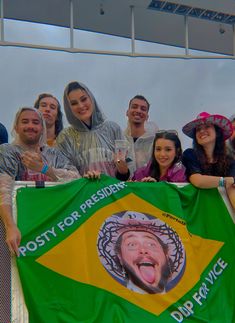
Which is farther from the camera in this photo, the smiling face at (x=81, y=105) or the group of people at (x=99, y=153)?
the smiling face at (x=81, y=105)

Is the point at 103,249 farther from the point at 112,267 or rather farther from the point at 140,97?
the point at 140,97

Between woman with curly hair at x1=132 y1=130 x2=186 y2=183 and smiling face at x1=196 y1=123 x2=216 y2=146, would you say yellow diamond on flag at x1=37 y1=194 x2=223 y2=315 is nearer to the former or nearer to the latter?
woman with curly hair at x1=132 y1=130 x2=186 y2=183

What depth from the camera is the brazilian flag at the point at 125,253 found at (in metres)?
4.30

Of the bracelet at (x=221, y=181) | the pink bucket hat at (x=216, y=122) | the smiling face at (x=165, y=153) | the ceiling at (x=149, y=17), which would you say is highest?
the ceiling at (x=149, y=17)

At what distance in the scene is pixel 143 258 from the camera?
4.63 meters

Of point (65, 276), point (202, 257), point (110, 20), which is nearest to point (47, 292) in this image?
point (65, 276)

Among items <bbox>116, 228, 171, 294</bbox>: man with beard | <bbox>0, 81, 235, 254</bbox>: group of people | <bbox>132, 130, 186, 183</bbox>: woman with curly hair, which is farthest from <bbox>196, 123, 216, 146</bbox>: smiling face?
<bbox>116, 228, 171, 294</bbox>: man with beard

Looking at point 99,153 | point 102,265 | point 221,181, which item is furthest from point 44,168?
point 221,181

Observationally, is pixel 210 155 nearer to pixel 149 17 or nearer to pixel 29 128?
pixel 29 128

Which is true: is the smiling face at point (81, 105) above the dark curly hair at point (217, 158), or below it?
above

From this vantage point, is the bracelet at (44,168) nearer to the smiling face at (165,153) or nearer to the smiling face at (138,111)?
the smiling face at (165,153)

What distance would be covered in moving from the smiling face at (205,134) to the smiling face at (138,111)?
927 millimetres

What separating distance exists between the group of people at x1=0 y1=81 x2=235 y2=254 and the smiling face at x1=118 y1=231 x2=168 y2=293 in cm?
55

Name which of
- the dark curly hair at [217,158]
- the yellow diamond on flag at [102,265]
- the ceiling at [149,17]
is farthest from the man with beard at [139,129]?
the ceiling at [149,17]
